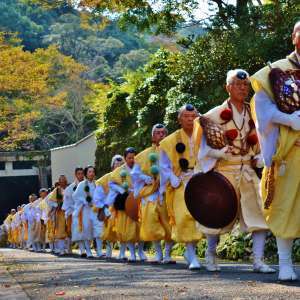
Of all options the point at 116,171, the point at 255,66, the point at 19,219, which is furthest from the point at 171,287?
the point at 19,219

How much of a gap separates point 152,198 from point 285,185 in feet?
16.1

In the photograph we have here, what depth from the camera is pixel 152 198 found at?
11.6m

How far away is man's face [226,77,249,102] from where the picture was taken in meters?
8.33

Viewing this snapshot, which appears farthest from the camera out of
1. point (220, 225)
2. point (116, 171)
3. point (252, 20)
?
point (252, 20)

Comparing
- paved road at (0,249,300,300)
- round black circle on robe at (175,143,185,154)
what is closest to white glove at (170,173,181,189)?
round black circle on robe at (175,143,185,154)

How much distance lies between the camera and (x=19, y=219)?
1204 inches

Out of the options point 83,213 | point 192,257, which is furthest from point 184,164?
point 83,213

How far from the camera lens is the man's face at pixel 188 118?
9.90 m

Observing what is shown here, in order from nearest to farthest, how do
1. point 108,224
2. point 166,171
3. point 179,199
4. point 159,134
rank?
point 179,199, point 166,171, point 159,134, point 108,224

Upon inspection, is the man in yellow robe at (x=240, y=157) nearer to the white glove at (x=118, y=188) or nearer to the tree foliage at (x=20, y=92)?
the white glove at (x=118, y=188)

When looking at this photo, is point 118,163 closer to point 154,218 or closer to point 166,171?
point 154,218

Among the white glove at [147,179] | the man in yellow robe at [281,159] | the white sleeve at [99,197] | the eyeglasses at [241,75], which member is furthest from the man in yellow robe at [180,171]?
the white sleeve at [99,197]

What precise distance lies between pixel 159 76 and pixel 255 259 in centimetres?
1238

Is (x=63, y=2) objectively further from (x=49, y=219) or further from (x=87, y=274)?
(x=87, y=274)
